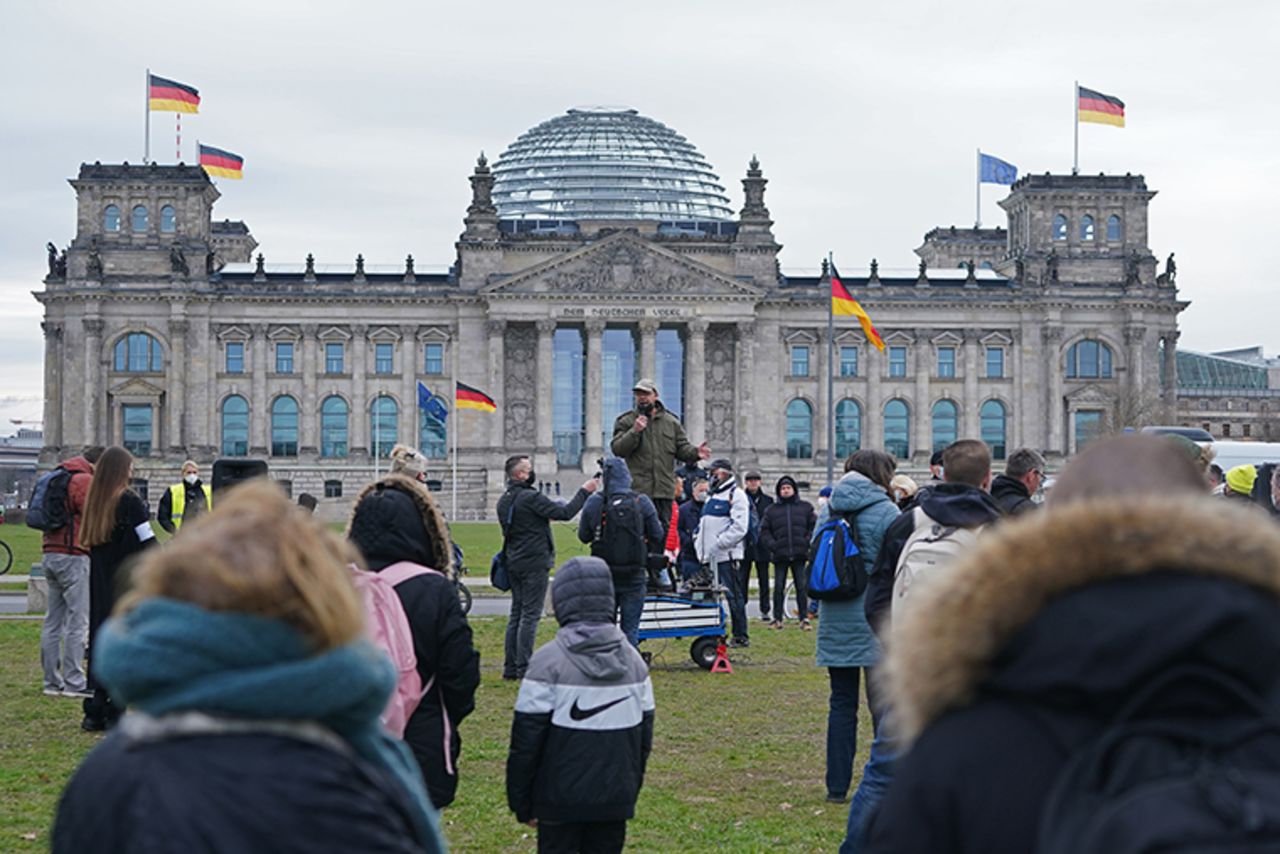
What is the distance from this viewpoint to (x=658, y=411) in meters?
18.5

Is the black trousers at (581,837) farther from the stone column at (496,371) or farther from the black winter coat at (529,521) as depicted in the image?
the stone column at (496,371)

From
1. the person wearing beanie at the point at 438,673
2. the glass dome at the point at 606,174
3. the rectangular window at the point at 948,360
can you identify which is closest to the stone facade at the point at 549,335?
the rectangular window at the point at 948,360

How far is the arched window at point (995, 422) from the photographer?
305 ft

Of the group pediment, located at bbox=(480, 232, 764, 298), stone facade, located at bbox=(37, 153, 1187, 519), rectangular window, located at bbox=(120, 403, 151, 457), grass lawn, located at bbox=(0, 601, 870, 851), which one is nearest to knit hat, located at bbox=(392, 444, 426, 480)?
grass lawn, located at bbox=(0, 601, 870, 851)

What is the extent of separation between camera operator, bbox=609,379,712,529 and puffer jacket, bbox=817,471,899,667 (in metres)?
5.92

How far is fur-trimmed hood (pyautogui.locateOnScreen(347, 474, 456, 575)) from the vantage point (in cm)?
813

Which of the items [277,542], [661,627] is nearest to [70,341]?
[661,627]

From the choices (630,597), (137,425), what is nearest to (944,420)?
(137,425)

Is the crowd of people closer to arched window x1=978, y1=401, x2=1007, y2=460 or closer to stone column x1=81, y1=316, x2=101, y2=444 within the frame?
stone column x1=81, y1=316, x2=101, y2=444

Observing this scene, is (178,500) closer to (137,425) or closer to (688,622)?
(688,622)

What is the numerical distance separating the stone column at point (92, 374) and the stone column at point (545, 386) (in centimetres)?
2227

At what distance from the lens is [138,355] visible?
3504 inches

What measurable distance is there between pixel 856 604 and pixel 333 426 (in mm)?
80473

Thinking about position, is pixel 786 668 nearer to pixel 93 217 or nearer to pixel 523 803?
pixel 523 803
